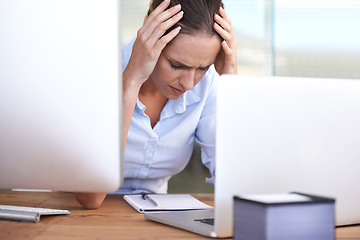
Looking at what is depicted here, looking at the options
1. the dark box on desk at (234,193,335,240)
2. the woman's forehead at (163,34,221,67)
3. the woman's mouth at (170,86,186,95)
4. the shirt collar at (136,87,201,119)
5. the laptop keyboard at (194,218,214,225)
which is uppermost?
the woman's forehead at (163,34,221,67)

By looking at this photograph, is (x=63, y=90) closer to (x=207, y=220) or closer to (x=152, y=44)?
(x=207, y=220)

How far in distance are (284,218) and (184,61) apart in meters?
0.88

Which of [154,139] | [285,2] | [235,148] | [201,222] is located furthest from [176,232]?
[285,2]

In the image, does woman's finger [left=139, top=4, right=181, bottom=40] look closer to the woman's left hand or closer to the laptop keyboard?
the woman's left hand

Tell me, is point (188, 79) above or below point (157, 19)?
below

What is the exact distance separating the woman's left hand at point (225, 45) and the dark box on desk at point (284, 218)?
0.96 m

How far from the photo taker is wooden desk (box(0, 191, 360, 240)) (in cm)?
96

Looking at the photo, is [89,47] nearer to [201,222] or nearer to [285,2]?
[201,222]

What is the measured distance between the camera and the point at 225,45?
5.56ft

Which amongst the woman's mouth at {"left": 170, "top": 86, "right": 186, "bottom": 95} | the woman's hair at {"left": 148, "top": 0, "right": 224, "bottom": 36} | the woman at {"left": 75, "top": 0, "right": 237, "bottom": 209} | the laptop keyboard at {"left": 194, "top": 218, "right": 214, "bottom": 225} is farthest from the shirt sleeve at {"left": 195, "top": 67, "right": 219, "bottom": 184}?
the laptop keyboard at {"left": 194, "top": 218, "right": 214, "bottom": 225}

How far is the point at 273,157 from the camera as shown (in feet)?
3.03

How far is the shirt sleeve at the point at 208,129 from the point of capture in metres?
1.79

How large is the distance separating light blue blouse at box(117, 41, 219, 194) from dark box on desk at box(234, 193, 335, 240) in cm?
95

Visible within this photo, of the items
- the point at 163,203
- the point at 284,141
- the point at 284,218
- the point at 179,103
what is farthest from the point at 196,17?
the point at 284,218
